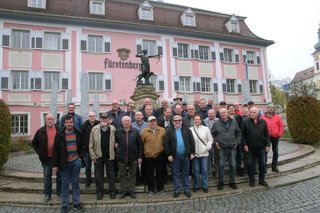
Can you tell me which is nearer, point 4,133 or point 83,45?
point 4,133

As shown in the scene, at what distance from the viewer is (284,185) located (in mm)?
6664

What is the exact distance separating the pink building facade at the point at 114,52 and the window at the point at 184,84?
0.30 ft

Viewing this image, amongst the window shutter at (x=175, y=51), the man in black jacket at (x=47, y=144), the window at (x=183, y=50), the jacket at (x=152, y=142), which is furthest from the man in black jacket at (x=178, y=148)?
the window at (x=183, y=50)

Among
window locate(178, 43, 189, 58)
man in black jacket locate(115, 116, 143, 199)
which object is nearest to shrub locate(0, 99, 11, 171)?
man in black jacket locate(115, 116, 143, 199)

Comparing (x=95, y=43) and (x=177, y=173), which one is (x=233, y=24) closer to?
(x=95, y=43)

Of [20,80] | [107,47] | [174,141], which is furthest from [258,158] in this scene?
[20,80]

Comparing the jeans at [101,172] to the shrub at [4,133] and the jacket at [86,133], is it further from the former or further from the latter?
the shrub at [4,133]

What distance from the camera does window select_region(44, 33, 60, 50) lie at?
817 inches

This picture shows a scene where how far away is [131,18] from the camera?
77.4ft

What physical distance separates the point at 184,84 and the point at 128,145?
62.2ft

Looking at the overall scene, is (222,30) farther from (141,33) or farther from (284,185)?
(284,185)

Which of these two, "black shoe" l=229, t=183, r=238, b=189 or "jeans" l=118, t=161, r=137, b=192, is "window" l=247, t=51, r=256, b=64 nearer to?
"black shoe" l=229, t=183, r=238, b=189

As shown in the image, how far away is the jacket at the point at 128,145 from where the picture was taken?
5.86 m

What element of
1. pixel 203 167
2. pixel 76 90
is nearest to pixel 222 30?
pixel 76 90
